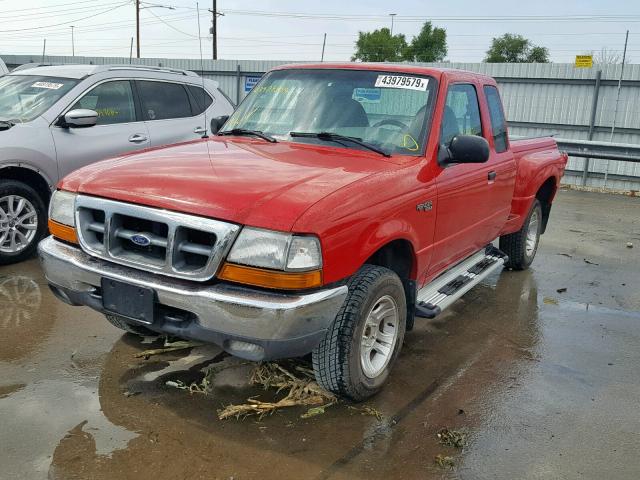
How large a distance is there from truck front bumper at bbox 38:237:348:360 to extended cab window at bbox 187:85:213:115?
480 centimetres

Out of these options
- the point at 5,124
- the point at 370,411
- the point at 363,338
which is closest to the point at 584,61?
the point at 5,124

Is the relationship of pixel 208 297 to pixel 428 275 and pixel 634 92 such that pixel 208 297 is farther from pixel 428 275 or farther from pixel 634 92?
pixel 634 92

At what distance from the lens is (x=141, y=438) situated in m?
3.13

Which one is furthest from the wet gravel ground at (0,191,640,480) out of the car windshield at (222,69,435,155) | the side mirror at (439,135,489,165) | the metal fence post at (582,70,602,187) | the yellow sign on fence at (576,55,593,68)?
the yellow sign on fence at (576,55,593,68)

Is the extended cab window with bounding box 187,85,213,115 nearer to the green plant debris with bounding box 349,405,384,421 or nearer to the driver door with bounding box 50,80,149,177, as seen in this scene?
the driver door with bounding box 50,80,149,177

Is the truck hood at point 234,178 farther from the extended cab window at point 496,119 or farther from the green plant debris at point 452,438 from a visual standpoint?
the extended cab window at point 496,119

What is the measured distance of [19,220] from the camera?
19.5 feet

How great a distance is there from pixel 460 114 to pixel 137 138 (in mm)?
3815

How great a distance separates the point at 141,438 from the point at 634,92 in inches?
568

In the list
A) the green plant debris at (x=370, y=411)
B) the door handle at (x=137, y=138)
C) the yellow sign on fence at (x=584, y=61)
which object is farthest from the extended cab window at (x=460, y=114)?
the yellow sign on fence at (x=584, y=61)

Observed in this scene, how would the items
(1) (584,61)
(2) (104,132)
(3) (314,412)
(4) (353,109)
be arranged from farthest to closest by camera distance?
1. (1) (584,61)
2. (2) (104,132)
3. (4) (353,109)
4. (3) (314,412)

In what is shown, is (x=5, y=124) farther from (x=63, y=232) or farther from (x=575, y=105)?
(x=575, y=105)

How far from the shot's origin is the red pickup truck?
290cm

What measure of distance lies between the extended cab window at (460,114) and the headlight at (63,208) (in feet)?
7.79
